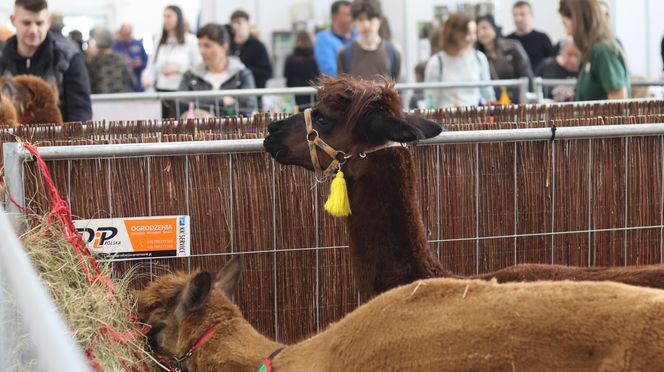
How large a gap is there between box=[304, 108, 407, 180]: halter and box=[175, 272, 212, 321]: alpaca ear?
934 millimetres

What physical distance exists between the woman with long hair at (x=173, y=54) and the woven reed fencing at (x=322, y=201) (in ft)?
21.6

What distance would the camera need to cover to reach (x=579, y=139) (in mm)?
5148

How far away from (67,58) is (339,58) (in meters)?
3.45

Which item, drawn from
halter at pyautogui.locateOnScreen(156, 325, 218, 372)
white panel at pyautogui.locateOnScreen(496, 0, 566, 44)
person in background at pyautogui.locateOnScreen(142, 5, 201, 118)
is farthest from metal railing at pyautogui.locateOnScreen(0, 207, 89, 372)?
white panel at pyautogui.locateOnScreen(496, 0, 566, 44)

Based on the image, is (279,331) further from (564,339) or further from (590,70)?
(590,70)

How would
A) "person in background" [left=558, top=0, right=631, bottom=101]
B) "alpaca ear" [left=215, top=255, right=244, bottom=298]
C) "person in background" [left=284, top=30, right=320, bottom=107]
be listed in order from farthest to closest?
"person in background" [left=284, top=30, right=320, bottom=107], "person in background" [left=558, top=0, right=631, bottom=101], "alpaca ear" [left=215, top=255, right=244, bottom=298]

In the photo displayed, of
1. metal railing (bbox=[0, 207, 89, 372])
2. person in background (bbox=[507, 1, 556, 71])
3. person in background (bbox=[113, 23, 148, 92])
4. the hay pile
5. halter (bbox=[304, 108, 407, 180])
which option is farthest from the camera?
person in background (bbox=[113, 23, 148, 92])

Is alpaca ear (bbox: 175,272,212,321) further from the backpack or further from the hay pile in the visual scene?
the backpack

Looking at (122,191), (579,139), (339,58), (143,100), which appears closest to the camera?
(122,191)

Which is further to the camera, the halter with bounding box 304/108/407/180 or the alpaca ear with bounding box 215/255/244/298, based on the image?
the halter with bounding box 304/108/407/180

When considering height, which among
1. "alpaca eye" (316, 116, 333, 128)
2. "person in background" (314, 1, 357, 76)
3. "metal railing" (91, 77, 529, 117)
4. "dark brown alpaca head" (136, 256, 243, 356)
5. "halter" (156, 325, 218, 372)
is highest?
"person in background" (314, 1, 357, 76)

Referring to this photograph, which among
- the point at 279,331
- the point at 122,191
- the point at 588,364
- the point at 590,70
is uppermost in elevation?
the point at 590,70

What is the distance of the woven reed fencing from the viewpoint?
4.84 meters

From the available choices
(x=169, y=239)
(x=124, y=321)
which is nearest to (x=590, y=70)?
(x=169, y=239)
